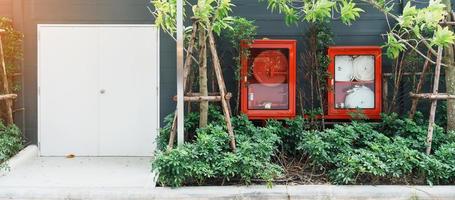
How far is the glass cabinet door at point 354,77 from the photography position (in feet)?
23.7

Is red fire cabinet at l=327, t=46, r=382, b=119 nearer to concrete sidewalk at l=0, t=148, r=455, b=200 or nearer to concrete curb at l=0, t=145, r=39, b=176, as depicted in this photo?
concrete sidewalk at l=0, t=148, r=455, b=200

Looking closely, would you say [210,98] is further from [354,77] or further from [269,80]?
[354,77]

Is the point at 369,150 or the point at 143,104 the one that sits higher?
the point at 143,104

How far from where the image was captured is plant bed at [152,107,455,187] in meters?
5.59

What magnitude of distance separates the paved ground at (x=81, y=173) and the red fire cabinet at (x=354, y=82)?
2778 millimetres

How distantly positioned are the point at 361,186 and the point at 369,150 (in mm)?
537

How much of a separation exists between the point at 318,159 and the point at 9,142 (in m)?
3.99

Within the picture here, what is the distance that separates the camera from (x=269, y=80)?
7.20 meters

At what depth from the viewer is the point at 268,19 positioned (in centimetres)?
760

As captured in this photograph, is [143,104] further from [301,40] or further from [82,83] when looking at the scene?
[301,40]

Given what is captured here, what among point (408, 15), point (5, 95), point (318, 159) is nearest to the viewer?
point (408, 15)

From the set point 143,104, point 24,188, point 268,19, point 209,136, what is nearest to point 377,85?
point 268,19

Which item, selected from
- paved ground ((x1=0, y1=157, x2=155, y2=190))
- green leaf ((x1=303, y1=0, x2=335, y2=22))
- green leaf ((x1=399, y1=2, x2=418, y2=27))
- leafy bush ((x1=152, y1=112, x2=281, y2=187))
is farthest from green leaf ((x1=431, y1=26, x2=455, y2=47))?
paved ground ((x1=0, y1=157, x2=155, y2=190))

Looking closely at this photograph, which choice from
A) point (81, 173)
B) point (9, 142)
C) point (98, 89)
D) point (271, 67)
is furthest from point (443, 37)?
point (9, 142)
